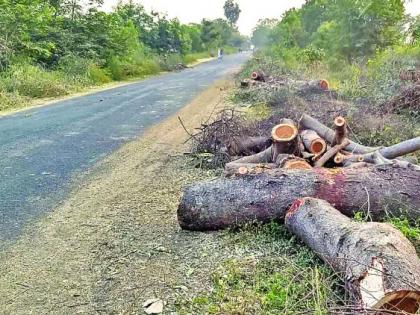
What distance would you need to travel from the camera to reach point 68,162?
20.7ft

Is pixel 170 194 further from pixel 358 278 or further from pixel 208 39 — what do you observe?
pixel 208 39

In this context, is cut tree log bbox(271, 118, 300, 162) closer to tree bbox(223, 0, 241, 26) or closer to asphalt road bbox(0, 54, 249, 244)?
asphalt road bbox(0, 54, 249, 244)

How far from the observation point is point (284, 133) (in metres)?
5.18

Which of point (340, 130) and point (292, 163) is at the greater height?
point (340, 130)

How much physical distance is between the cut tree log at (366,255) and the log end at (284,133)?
1.53m

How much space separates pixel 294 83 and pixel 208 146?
21.0ft

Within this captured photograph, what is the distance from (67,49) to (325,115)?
13.5 meters

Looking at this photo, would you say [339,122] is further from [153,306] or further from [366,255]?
[153,306]

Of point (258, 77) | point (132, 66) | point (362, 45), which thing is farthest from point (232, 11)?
point (258, 77)

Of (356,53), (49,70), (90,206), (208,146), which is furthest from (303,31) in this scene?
(90,206)

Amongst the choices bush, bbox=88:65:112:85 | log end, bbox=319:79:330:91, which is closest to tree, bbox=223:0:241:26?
bush, bbox=88:65:112:85

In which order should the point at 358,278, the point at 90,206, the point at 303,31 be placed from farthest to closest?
the point at 303,31
the point at 90,206
the point at 358,278

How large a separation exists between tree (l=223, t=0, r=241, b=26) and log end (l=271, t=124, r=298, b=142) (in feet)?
309

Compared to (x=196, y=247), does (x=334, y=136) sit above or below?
above
